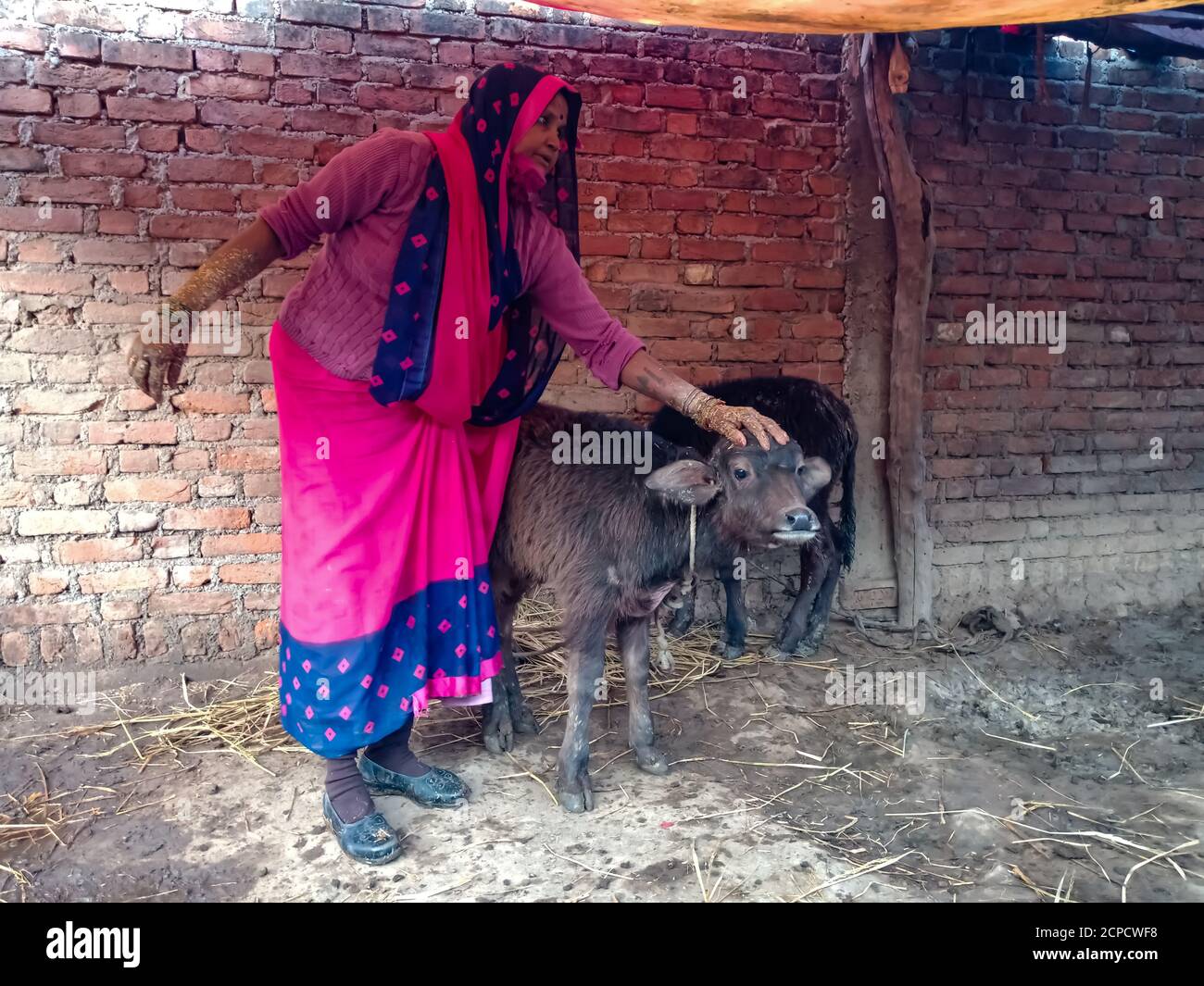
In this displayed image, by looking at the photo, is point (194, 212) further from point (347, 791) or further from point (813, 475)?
point (813, 475)

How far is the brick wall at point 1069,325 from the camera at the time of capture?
4730 mm

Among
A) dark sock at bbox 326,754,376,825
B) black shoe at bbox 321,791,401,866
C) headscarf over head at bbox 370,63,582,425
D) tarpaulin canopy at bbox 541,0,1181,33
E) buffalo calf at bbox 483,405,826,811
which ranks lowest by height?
black shoe at bbox 321,791,401,866

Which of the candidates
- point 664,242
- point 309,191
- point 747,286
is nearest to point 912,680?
point 747,286

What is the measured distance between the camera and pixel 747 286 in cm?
454

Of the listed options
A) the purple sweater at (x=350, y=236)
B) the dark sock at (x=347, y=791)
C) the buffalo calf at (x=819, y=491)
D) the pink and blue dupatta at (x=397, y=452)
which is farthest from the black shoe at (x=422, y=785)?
the buffalo calf at (x=819, y=491)

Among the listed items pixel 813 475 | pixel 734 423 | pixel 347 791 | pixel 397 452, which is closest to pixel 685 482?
pixel 734 423

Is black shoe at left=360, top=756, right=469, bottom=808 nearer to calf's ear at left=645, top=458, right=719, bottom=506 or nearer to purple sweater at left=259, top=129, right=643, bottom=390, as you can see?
calf's ear at left=645, top=458, right=719, bottom=506

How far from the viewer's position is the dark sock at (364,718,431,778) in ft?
9.74

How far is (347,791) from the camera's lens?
2.72 m

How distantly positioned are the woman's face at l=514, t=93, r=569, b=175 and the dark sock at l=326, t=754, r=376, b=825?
2.07m

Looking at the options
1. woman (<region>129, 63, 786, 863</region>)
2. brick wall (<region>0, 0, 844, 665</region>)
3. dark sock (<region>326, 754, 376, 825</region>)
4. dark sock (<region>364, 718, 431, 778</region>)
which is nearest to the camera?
woman (<region>129, 63, 786, 863</region>)

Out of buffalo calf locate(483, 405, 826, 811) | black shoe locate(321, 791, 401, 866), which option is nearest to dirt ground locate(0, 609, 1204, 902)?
black shoe locate(321, 791, 401, 866)

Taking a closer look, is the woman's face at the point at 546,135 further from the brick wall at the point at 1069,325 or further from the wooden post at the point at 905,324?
the brick wall at the point at 1069,325

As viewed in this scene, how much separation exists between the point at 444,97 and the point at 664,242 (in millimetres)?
1277
